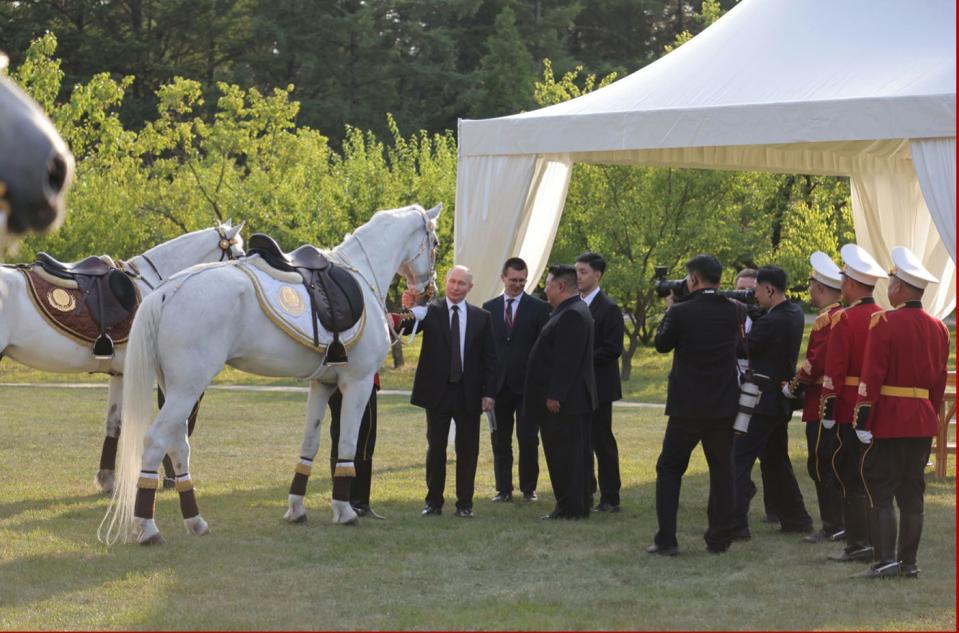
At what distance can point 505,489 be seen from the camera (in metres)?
9.55

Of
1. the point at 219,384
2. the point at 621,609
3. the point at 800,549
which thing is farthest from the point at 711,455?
the point at 219,384

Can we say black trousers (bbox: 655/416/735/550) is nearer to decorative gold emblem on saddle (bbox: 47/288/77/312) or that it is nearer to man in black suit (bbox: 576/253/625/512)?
man in black suit (bbox: 576/253/625/512)

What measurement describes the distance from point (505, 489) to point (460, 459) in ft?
2.73

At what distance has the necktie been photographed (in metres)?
8.69

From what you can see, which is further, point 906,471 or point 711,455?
→ point 711,455

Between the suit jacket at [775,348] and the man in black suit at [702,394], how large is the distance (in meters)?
0.71

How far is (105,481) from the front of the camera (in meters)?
9.59

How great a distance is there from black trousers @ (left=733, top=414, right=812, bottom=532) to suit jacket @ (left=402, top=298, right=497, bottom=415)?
6.06 ft

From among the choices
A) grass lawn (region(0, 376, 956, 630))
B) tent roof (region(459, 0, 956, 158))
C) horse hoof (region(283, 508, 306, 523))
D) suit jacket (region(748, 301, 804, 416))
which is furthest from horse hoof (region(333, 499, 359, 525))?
tent roof (region(459, 0, 956, 158))

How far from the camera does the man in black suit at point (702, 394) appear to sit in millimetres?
7211

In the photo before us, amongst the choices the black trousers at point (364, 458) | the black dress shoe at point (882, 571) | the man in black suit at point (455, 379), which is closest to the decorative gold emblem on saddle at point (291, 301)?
the black trousers at point (364, 458)

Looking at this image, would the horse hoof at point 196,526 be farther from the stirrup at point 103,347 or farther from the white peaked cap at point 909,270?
the white peaked cap at point 909,270

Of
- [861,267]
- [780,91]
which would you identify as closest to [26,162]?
[861,267]

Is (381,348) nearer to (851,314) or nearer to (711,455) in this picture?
(711,455)
